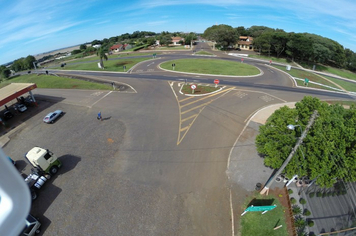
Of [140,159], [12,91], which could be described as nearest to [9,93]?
[12,91]

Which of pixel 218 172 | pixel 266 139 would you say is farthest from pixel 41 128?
pixel 266 139

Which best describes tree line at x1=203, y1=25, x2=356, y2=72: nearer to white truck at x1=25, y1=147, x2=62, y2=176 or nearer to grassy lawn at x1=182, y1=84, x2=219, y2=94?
grassy lawn at x1=182, y1=84, x2=219, y2=94

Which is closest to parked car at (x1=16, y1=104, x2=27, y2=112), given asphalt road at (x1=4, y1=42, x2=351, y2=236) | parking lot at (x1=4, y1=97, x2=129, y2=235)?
parking lot at (x1=4, y1=97, x2=129, y2=235)

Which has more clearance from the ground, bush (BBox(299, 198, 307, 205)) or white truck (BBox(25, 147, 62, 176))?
white truck (BBox(25, 147, 62, 176))

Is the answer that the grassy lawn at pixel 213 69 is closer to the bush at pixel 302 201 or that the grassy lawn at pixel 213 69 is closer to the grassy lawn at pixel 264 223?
the bush at pixel 302 201

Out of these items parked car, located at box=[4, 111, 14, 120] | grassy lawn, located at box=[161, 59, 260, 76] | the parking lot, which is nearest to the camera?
the parking lot

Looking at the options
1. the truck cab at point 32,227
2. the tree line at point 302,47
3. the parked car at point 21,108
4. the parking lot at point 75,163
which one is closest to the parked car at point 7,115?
the parking lot at point 75,163
